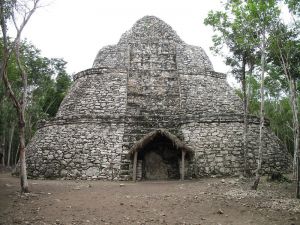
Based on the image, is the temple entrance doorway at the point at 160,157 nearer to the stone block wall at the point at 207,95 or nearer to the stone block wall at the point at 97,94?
the stone block wall at the point at 207,95

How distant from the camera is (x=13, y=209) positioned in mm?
7961

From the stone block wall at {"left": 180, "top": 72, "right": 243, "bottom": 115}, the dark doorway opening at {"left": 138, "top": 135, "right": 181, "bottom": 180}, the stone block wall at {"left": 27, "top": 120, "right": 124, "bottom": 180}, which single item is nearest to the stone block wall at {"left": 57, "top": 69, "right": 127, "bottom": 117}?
the stone block wall at {"left": 27, "top": 120, "right": 124, "bottom": 180}

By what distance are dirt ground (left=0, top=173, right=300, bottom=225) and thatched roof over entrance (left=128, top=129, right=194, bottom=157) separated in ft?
7.72

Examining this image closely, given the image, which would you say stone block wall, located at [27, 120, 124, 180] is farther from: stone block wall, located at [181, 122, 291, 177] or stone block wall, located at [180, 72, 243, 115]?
stone block wall, located at [180, 72, 243, 115]

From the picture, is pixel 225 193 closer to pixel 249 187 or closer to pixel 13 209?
pixel 249 187

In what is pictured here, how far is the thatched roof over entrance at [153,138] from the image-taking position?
535 inches

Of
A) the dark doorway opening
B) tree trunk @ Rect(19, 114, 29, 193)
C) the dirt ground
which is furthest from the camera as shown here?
the dark doorway opening

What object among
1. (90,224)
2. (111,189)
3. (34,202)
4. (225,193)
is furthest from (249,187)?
(34,202)

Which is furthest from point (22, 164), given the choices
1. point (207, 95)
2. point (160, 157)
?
point (207, 95)

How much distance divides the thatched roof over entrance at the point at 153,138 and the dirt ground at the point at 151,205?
235 centimetres

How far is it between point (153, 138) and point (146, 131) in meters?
1.83

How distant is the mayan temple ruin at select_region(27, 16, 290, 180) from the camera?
1418 centimetres

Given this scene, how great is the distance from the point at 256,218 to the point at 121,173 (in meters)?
7.59

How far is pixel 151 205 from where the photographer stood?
869 cm
